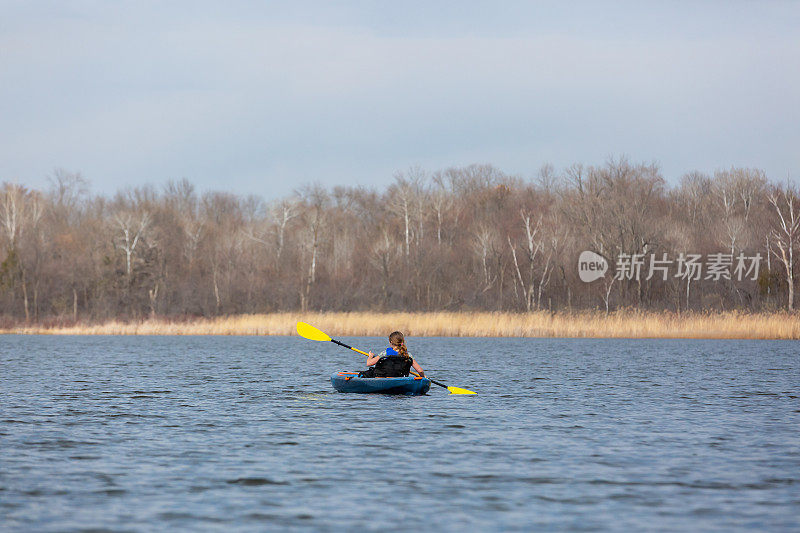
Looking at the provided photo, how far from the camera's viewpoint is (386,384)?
17.9 meters

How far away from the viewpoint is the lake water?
8.41 meters

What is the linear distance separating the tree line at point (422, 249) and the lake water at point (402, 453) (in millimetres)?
29231

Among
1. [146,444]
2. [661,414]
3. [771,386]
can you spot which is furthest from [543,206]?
[146,444]

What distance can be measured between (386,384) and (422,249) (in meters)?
45.5

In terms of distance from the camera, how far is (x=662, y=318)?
37875 millimetres

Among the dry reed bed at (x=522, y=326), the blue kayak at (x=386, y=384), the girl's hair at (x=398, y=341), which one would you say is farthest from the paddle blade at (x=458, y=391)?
the dry reed bed at (x=522, y=326)

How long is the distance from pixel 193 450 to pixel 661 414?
8421 mm

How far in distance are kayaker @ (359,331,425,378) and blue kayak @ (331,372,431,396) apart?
0.74 feet

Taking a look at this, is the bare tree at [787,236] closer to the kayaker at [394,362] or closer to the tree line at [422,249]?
the tree line at [422,249]

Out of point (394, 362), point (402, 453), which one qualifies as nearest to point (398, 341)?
point (394, 362)

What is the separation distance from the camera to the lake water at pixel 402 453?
8406 millimetres

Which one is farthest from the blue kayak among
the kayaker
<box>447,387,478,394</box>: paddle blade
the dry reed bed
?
the dry reed bed
